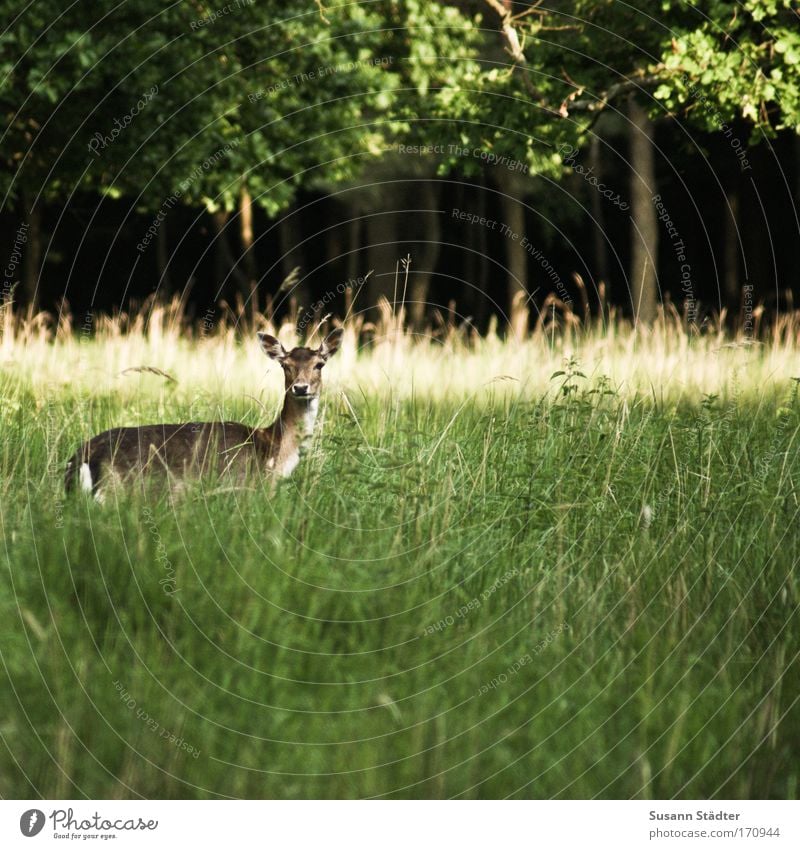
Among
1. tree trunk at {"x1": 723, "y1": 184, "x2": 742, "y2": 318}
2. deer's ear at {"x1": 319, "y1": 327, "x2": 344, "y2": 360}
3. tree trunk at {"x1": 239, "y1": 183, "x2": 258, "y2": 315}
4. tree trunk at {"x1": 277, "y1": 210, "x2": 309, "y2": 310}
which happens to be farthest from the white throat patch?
tree trunk at {"x1": 277, "y1": 210, "x2": 309, "y2": 310}

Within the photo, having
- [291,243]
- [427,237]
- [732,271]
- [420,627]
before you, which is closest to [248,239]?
[427,237]

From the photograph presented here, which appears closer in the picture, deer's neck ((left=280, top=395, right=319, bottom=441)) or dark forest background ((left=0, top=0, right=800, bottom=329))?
deer's neck ((left=280, top=395, right=319, bottom=441))

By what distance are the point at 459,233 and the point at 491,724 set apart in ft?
122

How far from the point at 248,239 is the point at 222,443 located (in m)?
19.5

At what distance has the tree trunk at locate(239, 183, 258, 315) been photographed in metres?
13.9

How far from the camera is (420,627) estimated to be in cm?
450

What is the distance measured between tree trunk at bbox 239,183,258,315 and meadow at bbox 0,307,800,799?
3.19 m

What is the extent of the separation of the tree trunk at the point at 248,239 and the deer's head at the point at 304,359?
0.90 metres

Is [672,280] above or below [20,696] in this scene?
above

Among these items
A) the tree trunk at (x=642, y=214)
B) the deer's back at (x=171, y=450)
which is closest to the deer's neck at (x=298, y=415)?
the deer's back at (x=171, y=450)

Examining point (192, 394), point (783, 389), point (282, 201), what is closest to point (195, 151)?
point (282, 201)

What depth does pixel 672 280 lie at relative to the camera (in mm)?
40344

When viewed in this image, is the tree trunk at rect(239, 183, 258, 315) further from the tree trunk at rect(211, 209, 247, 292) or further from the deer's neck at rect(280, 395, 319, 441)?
the deer's neck at rect(280, 395, 319, 441)
